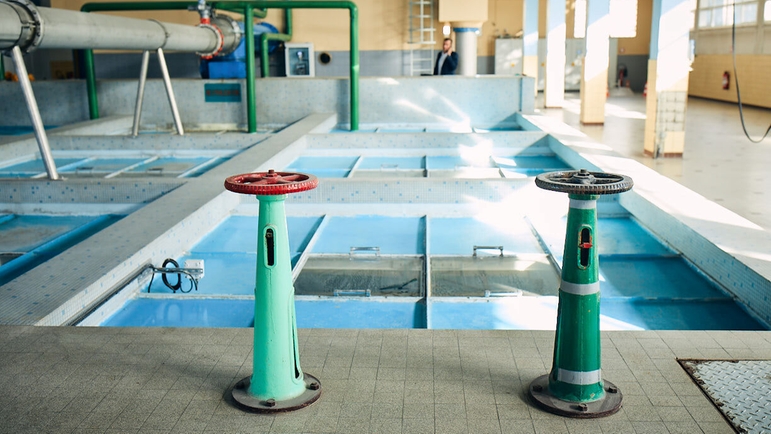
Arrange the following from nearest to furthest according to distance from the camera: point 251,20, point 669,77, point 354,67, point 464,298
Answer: point 464,298
point 669,77
point 251,20
point 354,67

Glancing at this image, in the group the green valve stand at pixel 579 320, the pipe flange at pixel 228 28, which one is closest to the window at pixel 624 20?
the pipe flange at pixel 228 28

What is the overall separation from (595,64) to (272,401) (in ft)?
36.4

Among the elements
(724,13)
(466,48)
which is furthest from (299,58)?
(724,13)

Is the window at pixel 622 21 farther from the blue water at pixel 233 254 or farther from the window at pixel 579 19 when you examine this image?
the blue water at pixel 233 254

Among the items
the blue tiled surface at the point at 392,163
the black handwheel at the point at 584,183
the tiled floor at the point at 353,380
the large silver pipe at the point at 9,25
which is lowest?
the tiled floor at the point at 353,380

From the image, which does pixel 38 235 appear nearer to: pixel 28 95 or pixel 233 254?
pixel 28 95

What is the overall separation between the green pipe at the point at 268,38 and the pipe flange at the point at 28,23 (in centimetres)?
631

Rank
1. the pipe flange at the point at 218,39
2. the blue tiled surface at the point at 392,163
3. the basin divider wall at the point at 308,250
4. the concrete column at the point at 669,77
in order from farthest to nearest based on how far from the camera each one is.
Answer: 1. the pipe flange at the point at 218,39
2. the concrete column at the point at 669,77
3. the blue tiled surface at the point at 392,163
4. the basin divider wall at the point at 308,250

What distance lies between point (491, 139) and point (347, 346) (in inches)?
260

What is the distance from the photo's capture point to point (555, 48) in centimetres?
1498

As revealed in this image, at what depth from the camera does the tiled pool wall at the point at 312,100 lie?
1135cm

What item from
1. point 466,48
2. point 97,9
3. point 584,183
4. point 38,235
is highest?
point 97,9

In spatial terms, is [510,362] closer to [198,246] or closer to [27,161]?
[198,246]

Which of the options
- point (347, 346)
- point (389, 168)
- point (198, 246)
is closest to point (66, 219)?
point (198, 246)
